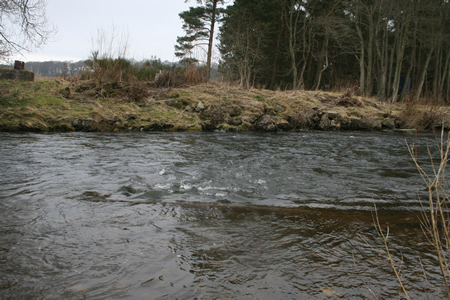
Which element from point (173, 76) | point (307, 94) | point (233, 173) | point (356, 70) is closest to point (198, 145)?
point (233, 173)

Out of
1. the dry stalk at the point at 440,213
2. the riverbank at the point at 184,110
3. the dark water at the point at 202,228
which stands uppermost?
the riverbank at the point at 184,110

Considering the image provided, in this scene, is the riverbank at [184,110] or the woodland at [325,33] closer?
the riverbank at [184,110]

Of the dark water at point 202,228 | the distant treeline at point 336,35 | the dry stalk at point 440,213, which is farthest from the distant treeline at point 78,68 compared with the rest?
the dry stalk at point 440,213

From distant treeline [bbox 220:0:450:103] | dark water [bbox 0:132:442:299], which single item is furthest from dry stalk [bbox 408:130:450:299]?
distant treeline [bbox 220:0:450:103]

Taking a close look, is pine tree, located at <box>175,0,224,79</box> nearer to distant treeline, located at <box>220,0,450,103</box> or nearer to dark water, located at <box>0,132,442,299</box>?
distant treeline, located at <box>220,0,450,103</box>

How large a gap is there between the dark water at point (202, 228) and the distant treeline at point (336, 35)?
44.1ft

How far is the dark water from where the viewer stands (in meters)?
2.39

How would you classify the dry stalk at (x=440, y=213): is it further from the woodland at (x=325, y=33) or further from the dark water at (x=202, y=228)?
the woodland at (x=325, y=33)

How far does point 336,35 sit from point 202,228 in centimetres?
2007

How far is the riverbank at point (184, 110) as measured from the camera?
1066 centimetres

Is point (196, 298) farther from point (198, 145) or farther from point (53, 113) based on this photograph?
point (53, 113)

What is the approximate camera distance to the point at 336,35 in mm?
20438

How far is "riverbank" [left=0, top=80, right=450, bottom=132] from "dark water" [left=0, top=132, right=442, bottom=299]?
4.20 metres

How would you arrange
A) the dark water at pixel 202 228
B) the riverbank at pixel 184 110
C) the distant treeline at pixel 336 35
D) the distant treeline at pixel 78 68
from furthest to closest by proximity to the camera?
1. the distant treeline at pixel 336 35
2. the distant treeline at pixel 78 68
3. the riverbank at pixel 184 110
4. the dark water at pixel 202 228
